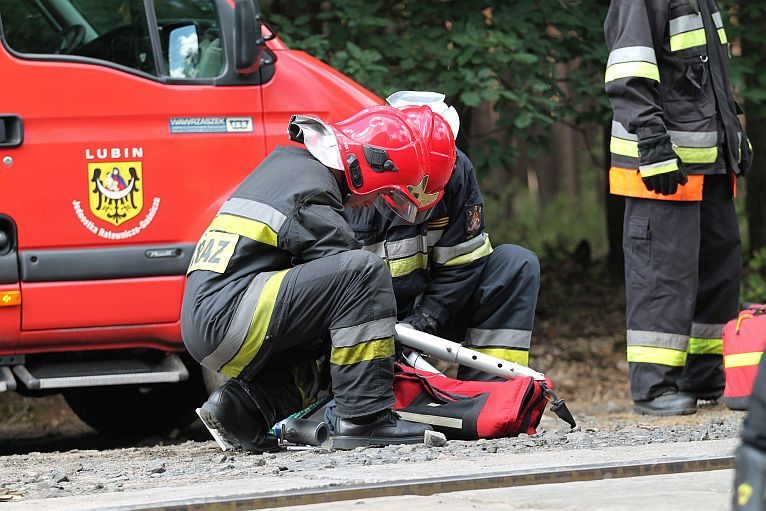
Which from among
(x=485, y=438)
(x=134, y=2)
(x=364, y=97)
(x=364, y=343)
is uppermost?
(x=134, y=2)

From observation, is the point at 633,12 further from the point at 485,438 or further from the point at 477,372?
the point at 485,438

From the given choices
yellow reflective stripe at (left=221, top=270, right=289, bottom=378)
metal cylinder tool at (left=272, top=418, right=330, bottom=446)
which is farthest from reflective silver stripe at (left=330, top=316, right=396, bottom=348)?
metal cylinder tool at (left=272, top=418, right=330, bottom=446)

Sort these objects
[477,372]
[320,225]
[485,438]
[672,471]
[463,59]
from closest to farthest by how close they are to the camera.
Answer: [672,471] < [320,225] < [485,438] < [477,372] < [463,59]

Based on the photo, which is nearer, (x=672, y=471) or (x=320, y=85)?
(x=672, y=471)

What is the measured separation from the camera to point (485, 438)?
14.9 ft

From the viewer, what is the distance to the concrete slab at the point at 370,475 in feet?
11.0

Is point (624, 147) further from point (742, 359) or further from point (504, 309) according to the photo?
point (742, 359)

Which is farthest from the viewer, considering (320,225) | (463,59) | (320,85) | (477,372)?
(463,59)

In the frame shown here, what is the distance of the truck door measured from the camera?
17.1 feet

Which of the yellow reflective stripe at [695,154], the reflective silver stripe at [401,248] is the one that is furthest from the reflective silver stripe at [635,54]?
the reflective silver stripe at [401,248]

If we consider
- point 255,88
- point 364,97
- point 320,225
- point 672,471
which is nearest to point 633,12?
point 364,97

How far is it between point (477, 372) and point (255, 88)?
148 centimetres

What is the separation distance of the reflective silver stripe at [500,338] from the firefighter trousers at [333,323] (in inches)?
34.5

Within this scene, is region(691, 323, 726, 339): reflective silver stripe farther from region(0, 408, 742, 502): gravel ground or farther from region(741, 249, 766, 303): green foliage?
region(741, 249, 766, 303): green foliage
